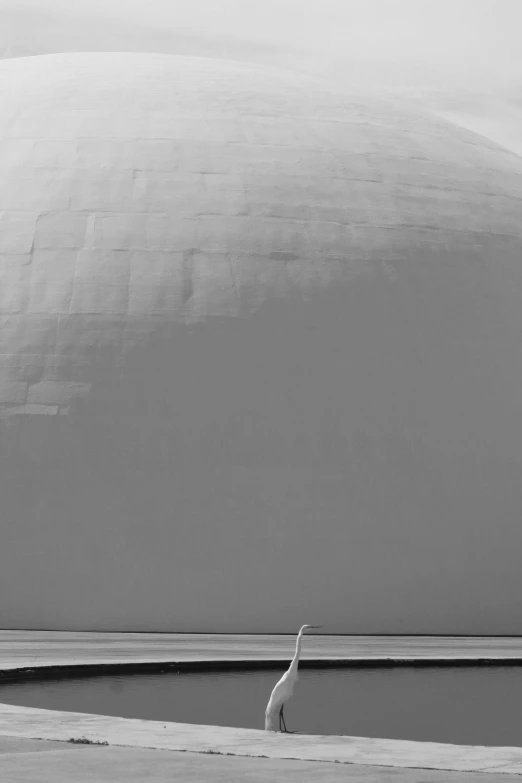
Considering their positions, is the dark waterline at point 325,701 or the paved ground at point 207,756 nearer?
the paved ground at point 207,756

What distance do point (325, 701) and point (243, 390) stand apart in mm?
7786

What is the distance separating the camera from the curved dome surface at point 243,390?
1722cm

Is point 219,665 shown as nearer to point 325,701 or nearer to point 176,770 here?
point 325,701

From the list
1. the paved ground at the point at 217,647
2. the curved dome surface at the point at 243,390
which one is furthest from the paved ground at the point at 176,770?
the curved dome surface at the point at 243,390

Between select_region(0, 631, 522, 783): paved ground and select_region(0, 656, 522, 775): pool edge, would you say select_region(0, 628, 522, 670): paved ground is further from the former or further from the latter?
select_region(0, 631, 522, 783): paved ground

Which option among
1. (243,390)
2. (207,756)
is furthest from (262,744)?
(243,390)

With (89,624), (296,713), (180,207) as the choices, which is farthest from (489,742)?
(180,207)

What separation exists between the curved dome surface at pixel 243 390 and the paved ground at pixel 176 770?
35.8ft

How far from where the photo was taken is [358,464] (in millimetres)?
17844

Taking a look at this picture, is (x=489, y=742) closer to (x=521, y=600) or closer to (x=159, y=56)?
(x=521, y=600)

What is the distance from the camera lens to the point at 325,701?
10344 millimetres

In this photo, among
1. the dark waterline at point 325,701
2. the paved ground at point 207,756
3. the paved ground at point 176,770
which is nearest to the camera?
the paved ground at point 176,770

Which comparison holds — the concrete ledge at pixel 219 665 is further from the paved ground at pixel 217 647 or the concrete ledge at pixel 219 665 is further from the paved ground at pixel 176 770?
the paved ground at pixel 176 770

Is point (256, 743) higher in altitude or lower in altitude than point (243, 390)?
lower
